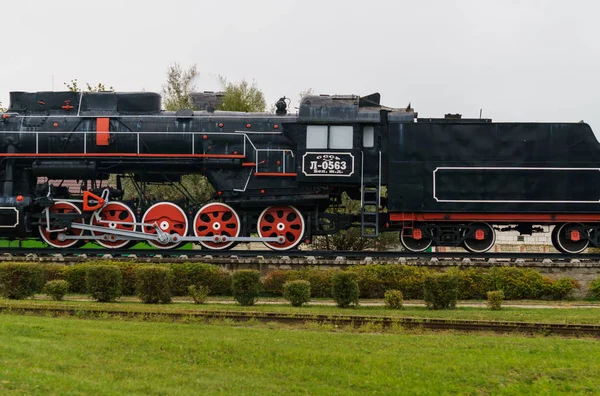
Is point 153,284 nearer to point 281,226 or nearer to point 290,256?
point 290,256

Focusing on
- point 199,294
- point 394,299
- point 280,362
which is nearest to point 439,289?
point 394,299

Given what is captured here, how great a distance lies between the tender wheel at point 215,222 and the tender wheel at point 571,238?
10.7 m

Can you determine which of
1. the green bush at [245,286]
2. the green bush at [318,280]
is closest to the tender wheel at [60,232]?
the green bush at [245,286]

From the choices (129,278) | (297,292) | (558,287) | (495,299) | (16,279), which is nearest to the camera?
(495,299)

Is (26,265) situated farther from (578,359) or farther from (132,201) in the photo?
(578,359)

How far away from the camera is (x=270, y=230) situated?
2373 centimetres

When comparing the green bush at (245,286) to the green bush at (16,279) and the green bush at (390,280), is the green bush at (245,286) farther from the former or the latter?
the green bush at (16,279)

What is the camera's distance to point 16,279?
62.4ft

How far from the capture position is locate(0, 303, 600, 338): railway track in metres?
14.9

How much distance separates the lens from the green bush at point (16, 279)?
1897 cm

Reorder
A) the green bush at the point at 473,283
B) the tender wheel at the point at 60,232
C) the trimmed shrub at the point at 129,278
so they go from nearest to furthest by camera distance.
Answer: the trimmed shrub at the point at 129,278
the green bush at the point at 473,283
the tender wheel at the point at 60,232

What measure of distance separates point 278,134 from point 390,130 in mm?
3702

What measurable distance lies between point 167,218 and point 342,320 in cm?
1004

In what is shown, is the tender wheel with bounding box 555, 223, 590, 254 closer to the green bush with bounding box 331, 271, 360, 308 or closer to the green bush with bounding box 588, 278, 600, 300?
the green bush with bounding box 588, 278, 600, 300
